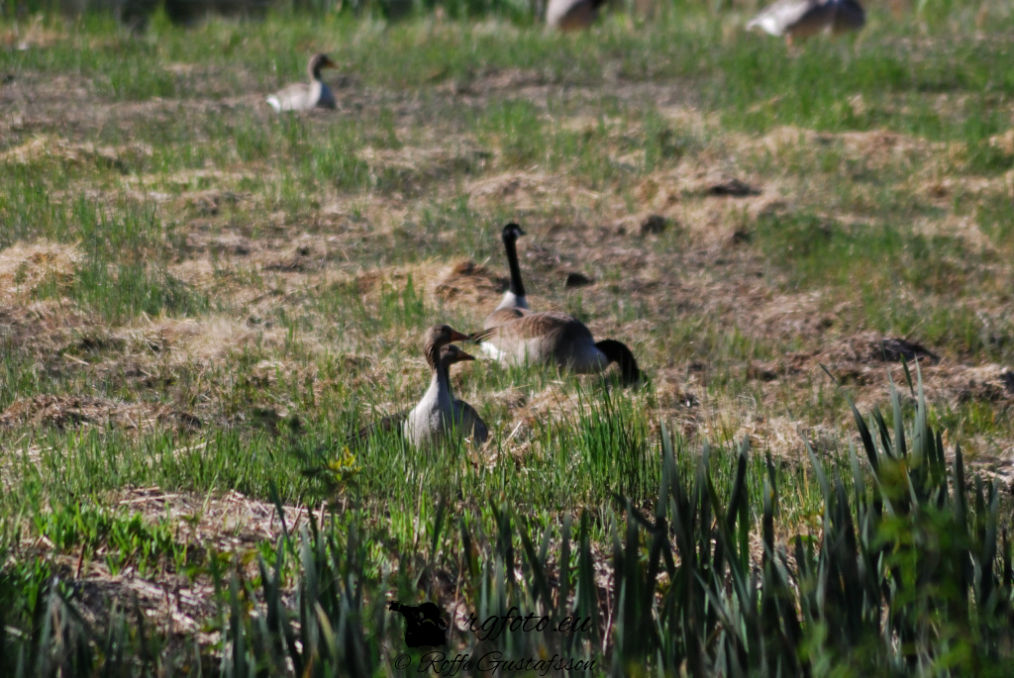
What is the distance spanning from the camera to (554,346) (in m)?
7.75

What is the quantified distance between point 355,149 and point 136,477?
806 cm

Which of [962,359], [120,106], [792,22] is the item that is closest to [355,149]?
[120,106]

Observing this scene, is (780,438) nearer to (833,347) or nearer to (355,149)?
(833,347)

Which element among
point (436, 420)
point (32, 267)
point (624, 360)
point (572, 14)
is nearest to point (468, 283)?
point (624, 360)

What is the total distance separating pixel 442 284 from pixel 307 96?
581 cm

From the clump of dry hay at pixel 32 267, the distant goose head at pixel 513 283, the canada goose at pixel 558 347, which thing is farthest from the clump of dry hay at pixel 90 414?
the distant goose head at pixel 513 283

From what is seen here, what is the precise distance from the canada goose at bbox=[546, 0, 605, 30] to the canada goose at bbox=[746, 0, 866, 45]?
8.56 ft

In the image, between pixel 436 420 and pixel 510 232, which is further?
pixel 510 232

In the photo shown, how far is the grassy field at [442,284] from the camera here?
13.7 ft

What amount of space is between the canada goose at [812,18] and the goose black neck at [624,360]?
1238 centimetres

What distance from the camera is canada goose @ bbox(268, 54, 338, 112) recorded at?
14.2 metres

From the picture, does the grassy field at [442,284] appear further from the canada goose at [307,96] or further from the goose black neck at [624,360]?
the goose black neck at [624,360]

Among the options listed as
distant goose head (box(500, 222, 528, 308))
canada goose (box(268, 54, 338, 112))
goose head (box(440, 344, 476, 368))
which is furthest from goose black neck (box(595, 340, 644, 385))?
canada goose (box(268, 54, 338, 112))

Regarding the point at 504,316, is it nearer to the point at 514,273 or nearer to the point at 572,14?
the point at 514,273
